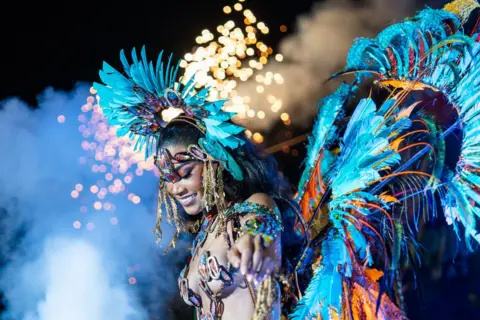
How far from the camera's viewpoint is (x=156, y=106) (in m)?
2.30

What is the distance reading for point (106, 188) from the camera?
172 inches

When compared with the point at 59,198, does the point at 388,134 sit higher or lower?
lower

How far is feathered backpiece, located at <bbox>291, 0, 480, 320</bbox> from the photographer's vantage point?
1933 millimetres

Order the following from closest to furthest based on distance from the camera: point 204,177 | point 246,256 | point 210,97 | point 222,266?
1. point 246,256
2. point 222,266
3. point 204,177
4. point 210,97

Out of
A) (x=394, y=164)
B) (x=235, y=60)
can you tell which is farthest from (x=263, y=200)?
(x=235, y=60)

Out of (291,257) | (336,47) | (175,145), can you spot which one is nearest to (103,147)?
(336,47)

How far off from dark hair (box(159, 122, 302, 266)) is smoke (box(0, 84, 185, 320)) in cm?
196

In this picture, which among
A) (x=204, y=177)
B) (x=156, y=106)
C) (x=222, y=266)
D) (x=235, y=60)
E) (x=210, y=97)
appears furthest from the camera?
(x=235, y=60)

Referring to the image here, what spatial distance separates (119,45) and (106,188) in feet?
3.90

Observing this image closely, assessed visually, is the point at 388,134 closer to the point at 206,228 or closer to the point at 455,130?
the point at 455,130

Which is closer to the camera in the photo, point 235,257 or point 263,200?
point 235,257

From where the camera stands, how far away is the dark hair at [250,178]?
212 cm

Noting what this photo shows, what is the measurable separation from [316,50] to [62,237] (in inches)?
101

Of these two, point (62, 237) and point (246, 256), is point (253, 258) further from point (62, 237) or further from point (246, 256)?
point (62, 237)
